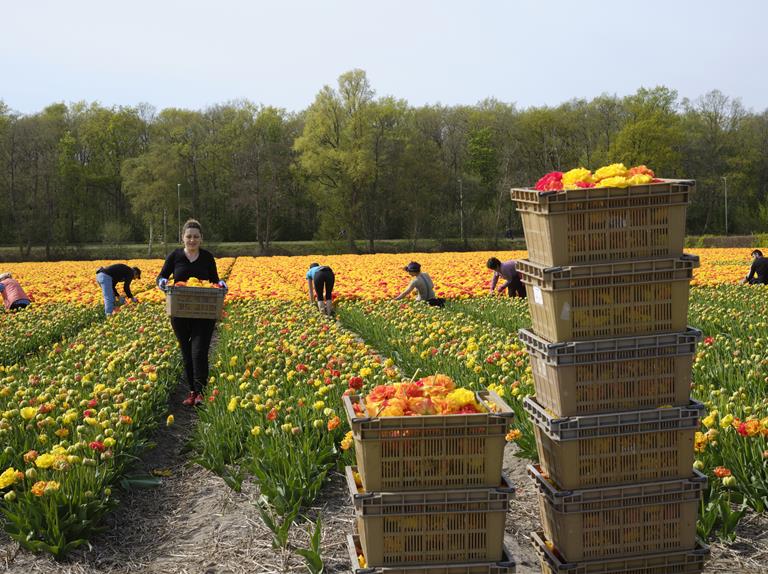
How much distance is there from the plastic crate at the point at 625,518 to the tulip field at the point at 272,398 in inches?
25.3

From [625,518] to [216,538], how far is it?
277 cm

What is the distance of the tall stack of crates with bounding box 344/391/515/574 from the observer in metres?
4.15

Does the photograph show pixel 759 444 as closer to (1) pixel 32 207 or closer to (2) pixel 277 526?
(2) pixel 277 526

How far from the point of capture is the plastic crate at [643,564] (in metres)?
4.42

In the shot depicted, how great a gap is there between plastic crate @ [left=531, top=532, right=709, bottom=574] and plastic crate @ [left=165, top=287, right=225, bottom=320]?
17.1 ft

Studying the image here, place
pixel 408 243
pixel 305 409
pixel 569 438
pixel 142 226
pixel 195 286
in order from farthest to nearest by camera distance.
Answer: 1. pixel 142 226
2. pixel 408 243
3. pixel 195 286
4. pixel 305 409
5. pixel 569 438

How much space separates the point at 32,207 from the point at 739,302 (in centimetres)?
5218

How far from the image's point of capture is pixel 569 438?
4.41 metres

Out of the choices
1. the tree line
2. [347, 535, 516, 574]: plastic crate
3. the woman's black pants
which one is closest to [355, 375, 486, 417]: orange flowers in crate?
[347, 535, 516, 574]: plastic crate

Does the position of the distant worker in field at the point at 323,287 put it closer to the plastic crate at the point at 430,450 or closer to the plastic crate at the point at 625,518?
the plastic crate at the point at 625,518

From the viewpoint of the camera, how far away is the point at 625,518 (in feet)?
14.7

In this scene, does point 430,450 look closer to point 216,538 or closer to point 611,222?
point 611,222

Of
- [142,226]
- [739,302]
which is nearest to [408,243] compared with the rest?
[142,226]

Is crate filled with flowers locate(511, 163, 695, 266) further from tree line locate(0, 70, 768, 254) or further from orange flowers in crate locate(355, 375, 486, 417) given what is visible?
tree line locate(0, 70, 768, 254)
